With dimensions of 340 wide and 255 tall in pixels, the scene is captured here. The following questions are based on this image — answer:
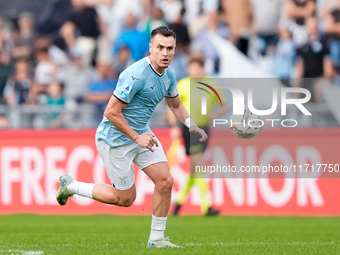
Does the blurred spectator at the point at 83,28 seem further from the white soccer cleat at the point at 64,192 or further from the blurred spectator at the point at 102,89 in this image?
the white soccer cleat at the point at 64,192

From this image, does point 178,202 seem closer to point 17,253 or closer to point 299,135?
point 299,135

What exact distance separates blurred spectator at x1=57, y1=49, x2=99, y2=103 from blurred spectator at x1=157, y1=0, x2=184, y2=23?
7.34 ft

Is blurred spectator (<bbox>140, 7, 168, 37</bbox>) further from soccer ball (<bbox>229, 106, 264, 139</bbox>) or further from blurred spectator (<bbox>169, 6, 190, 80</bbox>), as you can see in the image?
soccer ball (<bbox>229, 106, 264, 139</bbox>)

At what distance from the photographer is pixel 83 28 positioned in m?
16.4

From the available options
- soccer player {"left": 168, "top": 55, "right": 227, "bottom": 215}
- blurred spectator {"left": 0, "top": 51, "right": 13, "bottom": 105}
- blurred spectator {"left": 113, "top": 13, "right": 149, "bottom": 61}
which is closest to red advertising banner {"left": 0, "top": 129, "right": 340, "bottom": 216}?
soccer player {"left": 168, "top": 55, "right": 227, "bottom": 215}

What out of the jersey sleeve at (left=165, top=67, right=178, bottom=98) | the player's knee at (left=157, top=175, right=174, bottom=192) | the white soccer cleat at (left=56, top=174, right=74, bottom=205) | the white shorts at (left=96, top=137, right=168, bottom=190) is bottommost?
the white soccer cleat at (left=56, top=174, right=74, bottom=205)

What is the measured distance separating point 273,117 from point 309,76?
236 centimetres

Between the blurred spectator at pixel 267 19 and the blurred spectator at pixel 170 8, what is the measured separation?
6.04ft

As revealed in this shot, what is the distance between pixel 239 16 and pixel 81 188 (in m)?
9.05

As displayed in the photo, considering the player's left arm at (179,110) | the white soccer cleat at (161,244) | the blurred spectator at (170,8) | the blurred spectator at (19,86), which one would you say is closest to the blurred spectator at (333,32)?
the blurred spectator at (170,8)

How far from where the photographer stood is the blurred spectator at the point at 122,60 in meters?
15.0

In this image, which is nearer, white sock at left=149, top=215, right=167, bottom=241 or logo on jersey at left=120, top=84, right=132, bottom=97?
logo on jersey at left=120, top=84, right=132, bottom=97

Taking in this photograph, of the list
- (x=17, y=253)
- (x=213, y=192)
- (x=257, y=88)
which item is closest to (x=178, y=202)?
(x=213, y=192)

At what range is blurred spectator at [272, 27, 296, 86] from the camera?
48.5 feet
